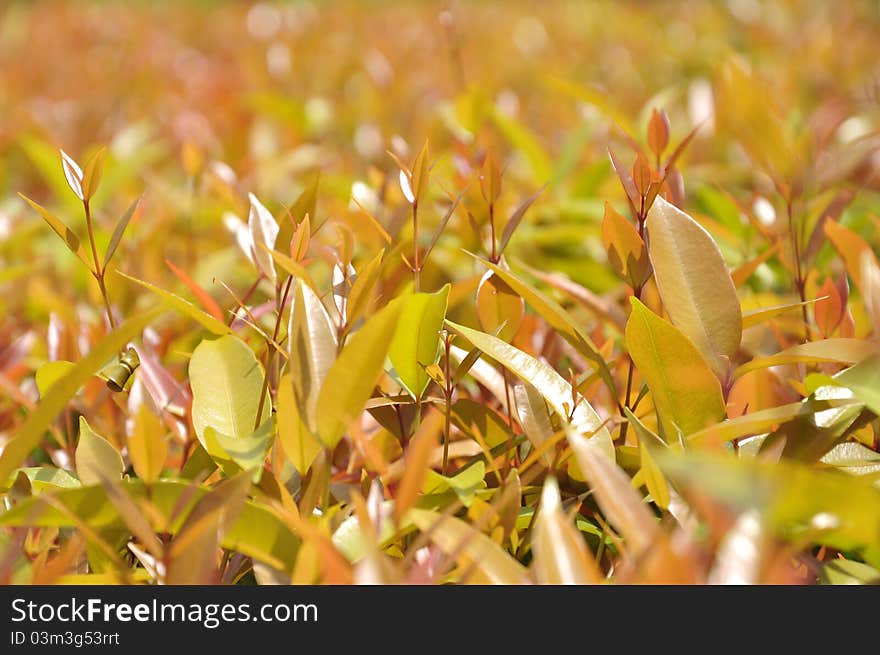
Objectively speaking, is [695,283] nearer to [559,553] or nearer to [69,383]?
[559,553]

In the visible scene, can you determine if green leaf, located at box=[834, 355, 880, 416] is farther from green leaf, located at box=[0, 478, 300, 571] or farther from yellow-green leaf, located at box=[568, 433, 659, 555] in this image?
green leaf, located at box=[0, 478, 300, 571]

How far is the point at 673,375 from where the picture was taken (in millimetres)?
834

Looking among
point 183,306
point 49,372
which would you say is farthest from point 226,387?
point 49,372

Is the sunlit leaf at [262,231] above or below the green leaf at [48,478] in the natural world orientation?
above

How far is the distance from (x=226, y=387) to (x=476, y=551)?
1.00 ft

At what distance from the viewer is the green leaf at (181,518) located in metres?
0.72

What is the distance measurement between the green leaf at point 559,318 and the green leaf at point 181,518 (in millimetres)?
296

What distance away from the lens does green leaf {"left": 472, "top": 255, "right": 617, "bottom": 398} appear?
0.87 metres

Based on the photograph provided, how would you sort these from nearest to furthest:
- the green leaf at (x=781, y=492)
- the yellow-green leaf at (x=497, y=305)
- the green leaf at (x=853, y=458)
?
the green leaf at (x=781, y=492)
the green leaf at (x=853, y=458)
the yellow-green leaf at (x=497, y=305)

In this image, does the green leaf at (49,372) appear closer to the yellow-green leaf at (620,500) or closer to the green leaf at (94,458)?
the green leaf at (94,458)

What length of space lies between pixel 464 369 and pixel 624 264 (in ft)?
0.64

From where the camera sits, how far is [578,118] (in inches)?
89.7

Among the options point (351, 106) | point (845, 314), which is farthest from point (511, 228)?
point (351, 106)

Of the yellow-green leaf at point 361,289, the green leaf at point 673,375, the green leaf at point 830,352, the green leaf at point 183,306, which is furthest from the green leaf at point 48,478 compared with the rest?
the green leaf at point 830,352
